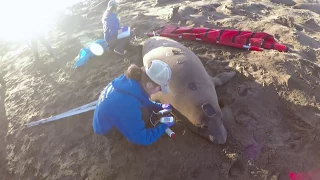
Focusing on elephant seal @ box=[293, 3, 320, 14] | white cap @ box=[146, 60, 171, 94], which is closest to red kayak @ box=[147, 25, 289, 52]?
white cap @ box=[146, 60, 171, 94]

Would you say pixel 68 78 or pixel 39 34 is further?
pixel 39 34

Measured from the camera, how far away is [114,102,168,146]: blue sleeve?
3734 mm

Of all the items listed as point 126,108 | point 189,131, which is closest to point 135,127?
point 126,108

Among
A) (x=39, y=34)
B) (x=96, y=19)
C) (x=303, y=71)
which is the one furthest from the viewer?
(x=96, y=19)

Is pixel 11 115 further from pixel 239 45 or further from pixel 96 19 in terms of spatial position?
pixel 96 19

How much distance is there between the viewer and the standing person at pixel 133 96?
3494mm

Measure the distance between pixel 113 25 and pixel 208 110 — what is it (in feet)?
13.0

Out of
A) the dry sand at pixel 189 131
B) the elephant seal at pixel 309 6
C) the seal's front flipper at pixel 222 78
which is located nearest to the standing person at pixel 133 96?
the dry sand at pixel 189 131

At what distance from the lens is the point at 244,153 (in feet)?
14.1

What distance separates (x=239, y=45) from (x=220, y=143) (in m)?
3.17

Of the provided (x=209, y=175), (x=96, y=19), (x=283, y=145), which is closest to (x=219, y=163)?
(x=209, y=175)

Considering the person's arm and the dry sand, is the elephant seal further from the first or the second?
the person's arm

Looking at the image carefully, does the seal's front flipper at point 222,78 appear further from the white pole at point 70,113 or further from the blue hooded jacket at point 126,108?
the white pole at point 70,113

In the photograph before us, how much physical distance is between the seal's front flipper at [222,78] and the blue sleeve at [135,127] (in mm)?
1777
